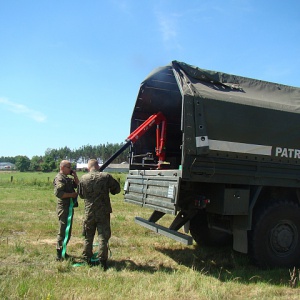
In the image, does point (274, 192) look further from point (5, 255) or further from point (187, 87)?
point (5, 255)

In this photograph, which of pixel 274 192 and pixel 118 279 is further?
pixel 274 192

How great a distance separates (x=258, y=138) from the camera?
5.56 m

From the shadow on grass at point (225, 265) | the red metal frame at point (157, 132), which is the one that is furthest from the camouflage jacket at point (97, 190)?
the shadow on grass at point (225, 265)

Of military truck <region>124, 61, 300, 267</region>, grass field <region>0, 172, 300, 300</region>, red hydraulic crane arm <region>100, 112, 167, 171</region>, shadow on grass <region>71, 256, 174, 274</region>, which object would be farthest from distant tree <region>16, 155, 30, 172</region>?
military truck <region>124, 61, 300, 267</region>

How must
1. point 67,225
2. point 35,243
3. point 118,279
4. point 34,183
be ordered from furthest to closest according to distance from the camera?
point 34,183, point 35,243, point 67,225, point 118,279

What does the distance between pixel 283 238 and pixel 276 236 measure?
0.13m

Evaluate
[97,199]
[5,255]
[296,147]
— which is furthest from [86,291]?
[296,147]

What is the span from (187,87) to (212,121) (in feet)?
1.99

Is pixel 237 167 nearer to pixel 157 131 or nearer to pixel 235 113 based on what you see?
pixel 235 113

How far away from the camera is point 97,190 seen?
5.40 metres

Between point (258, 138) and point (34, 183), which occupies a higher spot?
point (258, 138)

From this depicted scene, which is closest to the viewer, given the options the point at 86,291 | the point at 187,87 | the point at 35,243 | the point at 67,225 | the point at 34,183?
the point at 86,291

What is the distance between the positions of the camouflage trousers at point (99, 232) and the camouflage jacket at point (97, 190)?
0.33ft

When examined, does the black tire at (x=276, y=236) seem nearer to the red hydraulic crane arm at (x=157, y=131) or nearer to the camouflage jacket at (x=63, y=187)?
the red hydraulic crane arm at (x=157, y=131)
